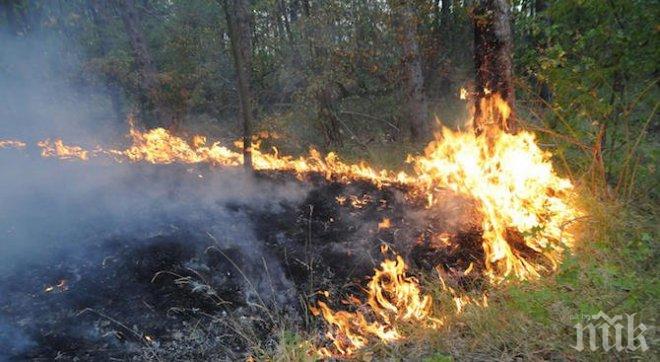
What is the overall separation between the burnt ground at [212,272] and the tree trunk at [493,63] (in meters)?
1.16

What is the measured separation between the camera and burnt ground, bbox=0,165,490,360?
141 inches

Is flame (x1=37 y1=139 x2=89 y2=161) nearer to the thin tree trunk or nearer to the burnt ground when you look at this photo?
the burnt ground

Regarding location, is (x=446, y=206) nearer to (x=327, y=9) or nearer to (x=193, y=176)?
(x=193, y=176)

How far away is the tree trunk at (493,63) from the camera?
5.12 metres

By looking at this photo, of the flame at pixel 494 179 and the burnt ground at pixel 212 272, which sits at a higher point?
the flame at pixel 494 179

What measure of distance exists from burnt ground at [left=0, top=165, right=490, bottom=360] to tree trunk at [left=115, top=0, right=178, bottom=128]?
6.45m

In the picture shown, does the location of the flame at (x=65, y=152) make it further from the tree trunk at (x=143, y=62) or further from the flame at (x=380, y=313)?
the tree trunk at (x=143, y=62)

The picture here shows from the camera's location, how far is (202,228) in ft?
15.7

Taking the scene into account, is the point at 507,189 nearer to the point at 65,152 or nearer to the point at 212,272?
the point at 212,272

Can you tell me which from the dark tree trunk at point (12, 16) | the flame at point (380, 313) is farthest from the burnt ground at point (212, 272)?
the dark tree trunk at point (12, 16)

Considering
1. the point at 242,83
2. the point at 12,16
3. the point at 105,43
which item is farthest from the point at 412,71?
the point at 12,16

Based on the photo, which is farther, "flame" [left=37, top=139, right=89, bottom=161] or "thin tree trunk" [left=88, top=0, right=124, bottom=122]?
"thin tree trunk" [left=88, top=0, right=124, bottom=122]

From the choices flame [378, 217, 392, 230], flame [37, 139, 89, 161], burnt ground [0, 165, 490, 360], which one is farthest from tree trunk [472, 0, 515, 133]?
flame [37, 139, 89, 161]

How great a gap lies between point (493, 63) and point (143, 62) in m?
8.59
